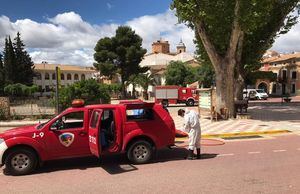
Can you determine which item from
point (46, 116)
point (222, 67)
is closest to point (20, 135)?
point (46, 116)

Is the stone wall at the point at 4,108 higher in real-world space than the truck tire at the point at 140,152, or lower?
higher

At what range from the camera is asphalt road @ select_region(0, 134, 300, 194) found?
7.53 m

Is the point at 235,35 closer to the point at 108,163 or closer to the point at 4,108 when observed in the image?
the point at 108,163

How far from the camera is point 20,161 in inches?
355

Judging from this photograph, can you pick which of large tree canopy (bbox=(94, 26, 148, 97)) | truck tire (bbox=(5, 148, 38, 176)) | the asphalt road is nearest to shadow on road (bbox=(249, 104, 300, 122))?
the asphalt road

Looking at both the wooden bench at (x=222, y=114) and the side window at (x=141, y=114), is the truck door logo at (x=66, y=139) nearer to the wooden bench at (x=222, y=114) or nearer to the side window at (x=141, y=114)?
the side window at (x=141, y=114)

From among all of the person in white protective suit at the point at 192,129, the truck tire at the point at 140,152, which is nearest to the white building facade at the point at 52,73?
the person in white protective suit at the point at 192,129

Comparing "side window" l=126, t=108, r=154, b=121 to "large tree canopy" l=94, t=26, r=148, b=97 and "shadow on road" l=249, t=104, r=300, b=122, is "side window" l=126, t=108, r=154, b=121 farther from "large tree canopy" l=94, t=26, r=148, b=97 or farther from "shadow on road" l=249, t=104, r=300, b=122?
"large tree canopy" l=94, t=26, r=148, b=97

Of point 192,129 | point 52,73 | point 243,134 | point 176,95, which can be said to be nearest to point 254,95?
point 176,95

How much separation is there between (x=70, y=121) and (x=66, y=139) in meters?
0.54

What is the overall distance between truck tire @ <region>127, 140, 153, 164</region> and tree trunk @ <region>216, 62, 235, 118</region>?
1211 cm

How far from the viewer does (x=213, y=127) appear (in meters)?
17.8

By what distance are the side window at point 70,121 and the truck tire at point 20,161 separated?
94 centimetres

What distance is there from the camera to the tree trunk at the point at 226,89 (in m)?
21.1
